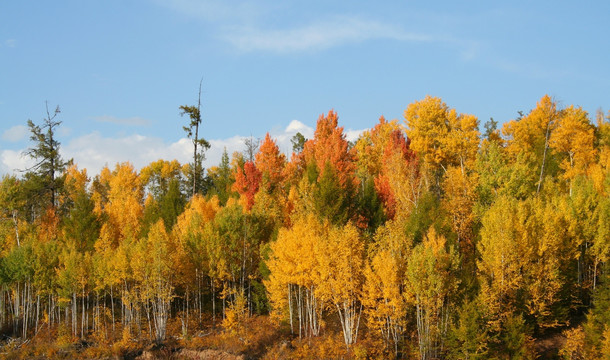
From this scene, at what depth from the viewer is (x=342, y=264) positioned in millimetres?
35812

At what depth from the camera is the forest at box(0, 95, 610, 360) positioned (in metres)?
34.7

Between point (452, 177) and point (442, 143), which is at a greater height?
point (442, 143)

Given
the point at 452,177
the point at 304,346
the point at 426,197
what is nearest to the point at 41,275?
the point at 304,346

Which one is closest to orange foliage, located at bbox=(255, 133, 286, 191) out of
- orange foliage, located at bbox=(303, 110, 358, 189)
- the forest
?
the forest

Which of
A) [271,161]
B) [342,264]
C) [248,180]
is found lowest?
[342,264]

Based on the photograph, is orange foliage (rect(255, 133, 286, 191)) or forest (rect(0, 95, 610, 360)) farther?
orange foliage (rect(255, 133, 286, 191))

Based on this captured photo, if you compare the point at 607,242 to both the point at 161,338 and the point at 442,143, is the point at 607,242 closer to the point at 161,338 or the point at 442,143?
the point at 442,143

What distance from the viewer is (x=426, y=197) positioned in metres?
40.2

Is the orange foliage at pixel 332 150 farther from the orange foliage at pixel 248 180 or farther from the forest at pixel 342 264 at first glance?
the orange foliage at pixel 248 180

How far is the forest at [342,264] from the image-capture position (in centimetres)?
3466

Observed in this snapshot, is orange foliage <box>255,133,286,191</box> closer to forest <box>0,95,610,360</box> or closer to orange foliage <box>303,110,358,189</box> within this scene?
forest <box>0,95,610,360</box>

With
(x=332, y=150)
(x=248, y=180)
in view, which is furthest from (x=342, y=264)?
(x=332, y=150)

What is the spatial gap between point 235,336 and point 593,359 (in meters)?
23.9

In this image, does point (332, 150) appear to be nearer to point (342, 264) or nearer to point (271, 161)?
point (271, 161)
